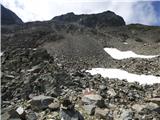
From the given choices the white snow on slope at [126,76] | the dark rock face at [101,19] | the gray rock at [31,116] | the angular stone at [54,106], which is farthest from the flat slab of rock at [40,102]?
the dark rock face at [101,19]

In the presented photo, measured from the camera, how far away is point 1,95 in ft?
A: 74.7

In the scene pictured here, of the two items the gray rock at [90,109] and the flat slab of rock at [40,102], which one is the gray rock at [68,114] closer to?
the gray rock at [90,109]

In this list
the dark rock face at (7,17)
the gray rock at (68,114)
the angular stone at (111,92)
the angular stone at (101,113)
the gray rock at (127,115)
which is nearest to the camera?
the gray rock at (68,114)

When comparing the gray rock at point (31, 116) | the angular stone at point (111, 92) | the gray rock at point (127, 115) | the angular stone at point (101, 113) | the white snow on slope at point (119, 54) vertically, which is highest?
the gray rock at point (31, 116)

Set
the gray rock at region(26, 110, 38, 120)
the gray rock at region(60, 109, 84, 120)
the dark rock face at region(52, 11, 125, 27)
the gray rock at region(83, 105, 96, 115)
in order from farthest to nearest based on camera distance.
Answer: the dark rock face at region(52, 11, 125, 27) → the gray rock at region(83, 105, 96, 115) → the gray rock at region(26, 110, 38, 120) → the gray rock at region(60, 109, 84, 120)

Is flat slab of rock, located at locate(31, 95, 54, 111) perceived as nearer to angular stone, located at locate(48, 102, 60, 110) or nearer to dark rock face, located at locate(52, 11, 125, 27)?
angular stone, located at locate(48, 102, 60, 110)

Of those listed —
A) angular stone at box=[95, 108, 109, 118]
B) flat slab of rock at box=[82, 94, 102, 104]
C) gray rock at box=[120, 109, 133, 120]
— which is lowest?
gray rock at box=[120, 109, 133, 120]

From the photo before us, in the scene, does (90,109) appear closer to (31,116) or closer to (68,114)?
(68,114)

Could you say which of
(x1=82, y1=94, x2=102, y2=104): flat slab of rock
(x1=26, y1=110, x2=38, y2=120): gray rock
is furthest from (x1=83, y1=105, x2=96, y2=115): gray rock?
(x1=26, y1=110, x2=38, y2=120): gray rock

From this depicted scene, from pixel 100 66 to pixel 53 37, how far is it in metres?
21.8

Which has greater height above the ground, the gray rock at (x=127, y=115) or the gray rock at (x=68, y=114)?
the gray rock at (x=68, y=114)

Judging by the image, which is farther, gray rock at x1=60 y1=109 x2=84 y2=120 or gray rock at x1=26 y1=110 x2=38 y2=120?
gray rock at x1=26 y1=110 x2=38 y2=120

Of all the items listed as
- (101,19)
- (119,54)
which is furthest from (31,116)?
(101,19)

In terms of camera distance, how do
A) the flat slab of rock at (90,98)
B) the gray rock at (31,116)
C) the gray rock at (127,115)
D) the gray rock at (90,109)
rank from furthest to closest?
the flat slab of rock at (90,98) → the gray rock at (90,109) → the gray rock at (127,115) → the gray rock at (31,116)
